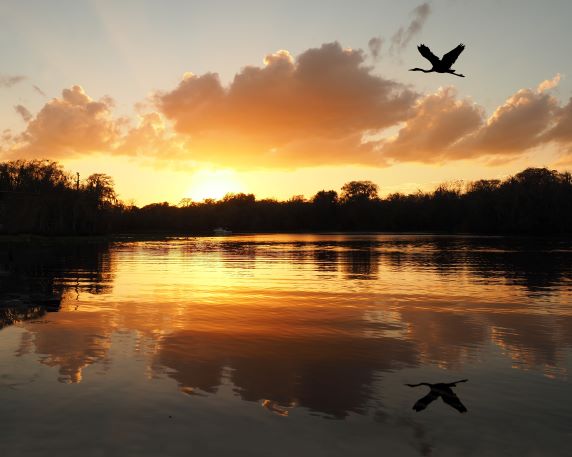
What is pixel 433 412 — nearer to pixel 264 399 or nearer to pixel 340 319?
pixel 264 399

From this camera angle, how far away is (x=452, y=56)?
12.1 metres

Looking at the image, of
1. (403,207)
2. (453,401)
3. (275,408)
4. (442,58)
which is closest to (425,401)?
(453,401)

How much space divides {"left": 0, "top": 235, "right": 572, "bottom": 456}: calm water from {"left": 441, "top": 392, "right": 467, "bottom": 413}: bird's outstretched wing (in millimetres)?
117

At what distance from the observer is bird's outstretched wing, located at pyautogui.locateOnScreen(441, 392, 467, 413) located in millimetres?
9461

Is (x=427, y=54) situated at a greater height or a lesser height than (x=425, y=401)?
greater

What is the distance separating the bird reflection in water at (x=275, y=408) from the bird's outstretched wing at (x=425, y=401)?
2.39 meters

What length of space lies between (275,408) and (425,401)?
2.91 meters

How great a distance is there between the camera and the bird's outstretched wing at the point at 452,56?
1212 cm

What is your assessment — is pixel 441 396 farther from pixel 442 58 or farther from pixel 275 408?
pixel 442 58

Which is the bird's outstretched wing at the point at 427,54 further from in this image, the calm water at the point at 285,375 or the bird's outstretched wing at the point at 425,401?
the bird's outstretched wing at the point at 425,401

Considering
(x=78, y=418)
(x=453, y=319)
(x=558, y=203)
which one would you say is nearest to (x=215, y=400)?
(x=78, y=418)

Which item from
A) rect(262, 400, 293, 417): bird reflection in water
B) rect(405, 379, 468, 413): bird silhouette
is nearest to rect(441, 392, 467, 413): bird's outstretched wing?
rect(405, 379, 468, 413): bird silhouette

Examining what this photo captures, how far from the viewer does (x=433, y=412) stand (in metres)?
9.33

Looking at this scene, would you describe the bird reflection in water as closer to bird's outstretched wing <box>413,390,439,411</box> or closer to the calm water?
the calm water
